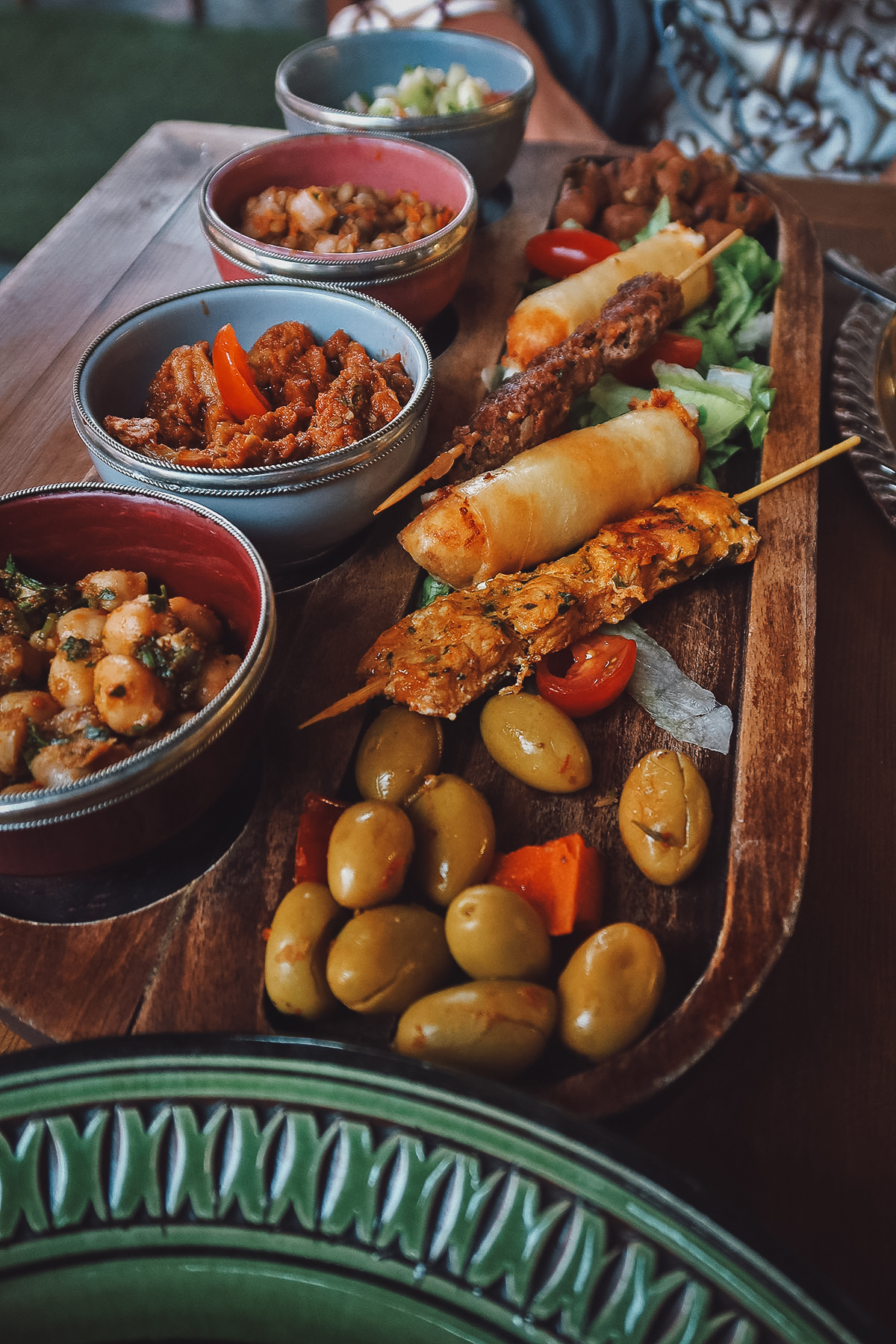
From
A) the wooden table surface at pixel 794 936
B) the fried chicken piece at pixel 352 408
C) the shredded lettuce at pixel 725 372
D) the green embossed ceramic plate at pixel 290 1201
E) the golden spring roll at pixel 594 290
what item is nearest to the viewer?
the green embossed ceramic plate at pixel 290 1201

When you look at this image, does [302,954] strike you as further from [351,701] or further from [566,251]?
[566,251]

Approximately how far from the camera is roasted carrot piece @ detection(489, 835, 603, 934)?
4.27ft

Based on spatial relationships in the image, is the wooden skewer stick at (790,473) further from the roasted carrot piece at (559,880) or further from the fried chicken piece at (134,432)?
the fried chicken piece at (134,432)

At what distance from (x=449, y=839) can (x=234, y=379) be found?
1005mm

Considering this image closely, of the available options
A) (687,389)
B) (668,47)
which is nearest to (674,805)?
(687,389)

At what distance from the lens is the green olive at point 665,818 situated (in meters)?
1.35

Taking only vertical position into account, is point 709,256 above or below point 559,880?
above

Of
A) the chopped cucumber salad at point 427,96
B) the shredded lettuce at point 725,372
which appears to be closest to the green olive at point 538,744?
the shredded lettuce at point 725,372

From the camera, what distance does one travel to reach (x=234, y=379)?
5.72 feet

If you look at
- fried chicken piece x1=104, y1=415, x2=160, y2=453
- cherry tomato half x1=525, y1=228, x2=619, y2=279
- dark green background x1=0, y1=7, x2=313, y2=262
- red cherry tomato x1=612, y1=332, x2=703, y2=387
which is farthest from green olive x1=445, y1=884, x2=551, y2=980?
dark green background x1=0, y1=7, x2=313, y2=262

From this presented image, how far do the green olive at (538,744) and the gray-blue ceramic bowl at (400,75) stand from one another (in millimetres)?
1735

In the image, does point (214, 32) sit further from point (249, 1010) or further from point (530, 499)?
point (249, 1010)

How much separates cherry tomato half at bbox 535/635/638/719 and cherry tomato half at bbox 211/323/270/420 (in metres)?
0.76

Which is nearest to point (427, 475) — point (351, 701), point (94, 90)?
point (351, 701)
